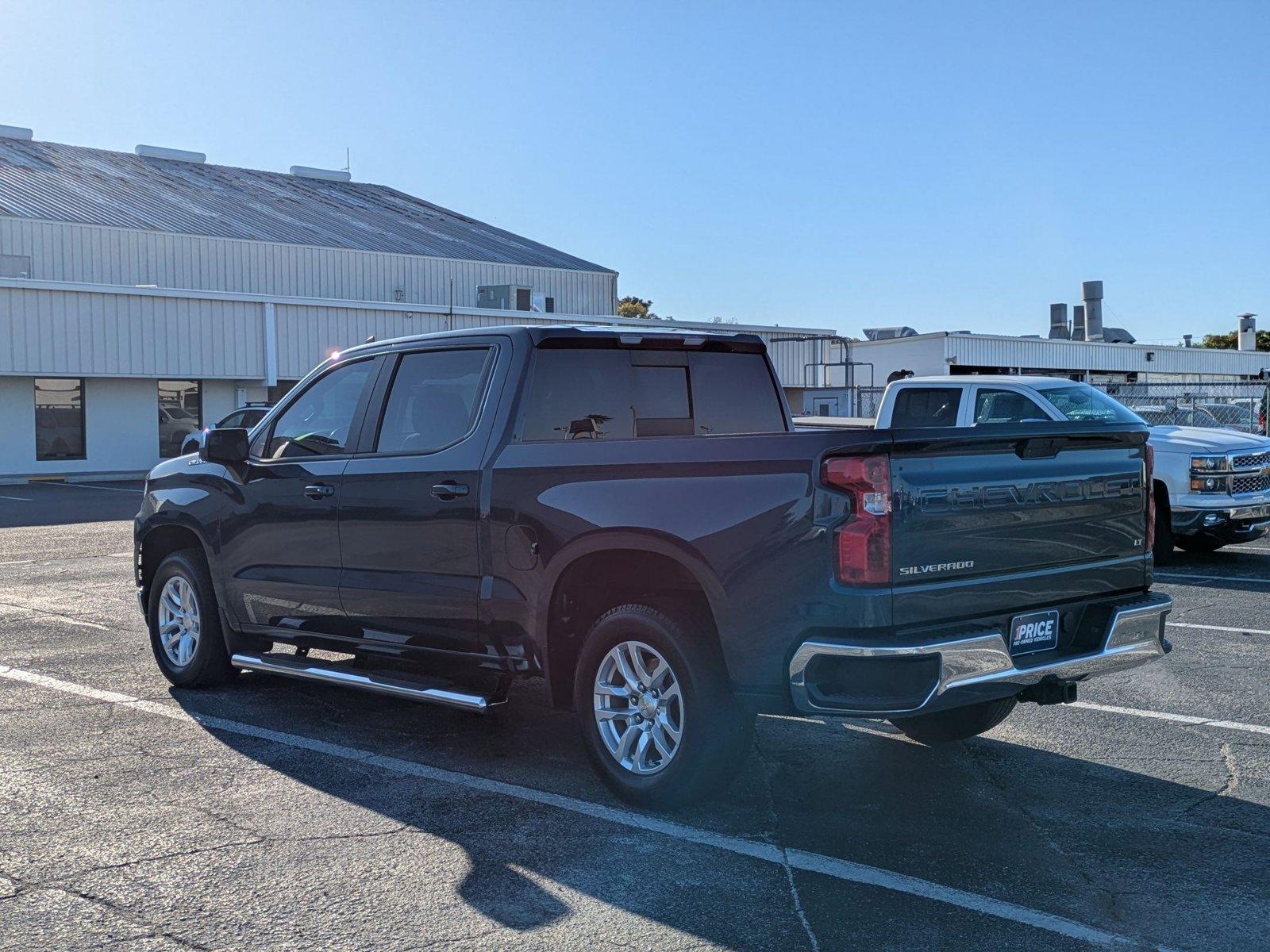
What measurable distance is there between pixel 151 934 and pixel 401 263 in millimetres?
44500

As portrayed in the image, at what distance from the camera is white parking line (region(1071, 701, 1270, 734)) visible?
701 cm

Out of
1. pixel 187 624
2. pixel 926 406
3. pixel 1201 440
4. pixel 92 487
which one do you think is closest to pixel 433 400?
pixel 187 624

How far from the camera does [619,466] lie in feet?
18.5

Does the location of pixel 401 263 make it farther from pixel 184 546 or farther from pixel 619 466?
pixel 619 466

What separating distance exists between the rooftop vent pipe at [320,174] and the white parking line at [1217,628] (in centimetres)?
5190

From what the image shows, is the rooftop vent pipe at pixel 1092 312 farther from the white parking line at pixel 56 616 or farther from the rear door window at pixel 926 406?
the white parking line at pixel 56 616

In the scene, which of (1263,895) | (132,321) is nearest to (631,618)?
(1263,895)

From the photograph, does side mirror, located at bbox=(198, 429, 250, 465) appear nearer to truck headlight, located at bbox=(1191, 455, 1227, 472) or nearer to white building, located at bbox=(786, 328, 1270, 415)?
truck headlight, located at bbox=(1191, 455, 1227, 472)

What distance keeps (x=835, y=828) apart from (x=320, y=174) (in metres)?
56.1

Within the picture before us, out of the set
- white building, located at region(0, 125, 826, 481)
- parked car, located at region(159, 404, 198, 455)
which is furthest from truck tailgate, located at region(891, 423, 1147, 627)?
parked car, located at region(159, 404, 198, 455)

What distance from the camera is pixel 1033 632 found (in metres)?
5.45

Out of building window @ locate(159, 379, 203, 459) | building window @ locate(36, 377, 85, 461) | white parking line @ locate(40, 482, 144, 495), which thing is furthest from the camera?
building window @ locate(159, 379, 203, 459)

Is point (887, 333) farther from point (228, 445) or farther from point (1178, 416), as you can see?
point (228, 445)

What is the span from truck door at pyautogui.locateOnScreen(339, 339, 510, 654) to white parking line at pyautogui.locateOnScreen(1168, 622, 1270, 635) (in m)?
6.18
